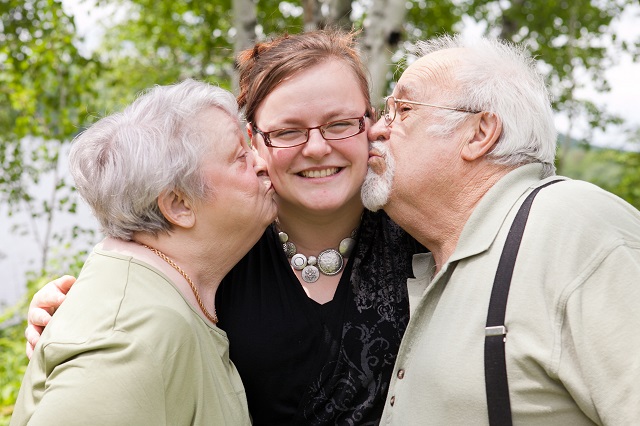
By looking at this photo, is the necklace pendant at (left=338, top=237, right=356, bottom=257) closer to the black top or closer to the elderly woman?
the black top

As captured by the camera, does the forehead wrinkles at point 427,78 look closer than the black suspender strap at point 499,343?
No

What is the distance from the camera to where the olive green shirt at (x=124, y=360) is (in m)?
1.83

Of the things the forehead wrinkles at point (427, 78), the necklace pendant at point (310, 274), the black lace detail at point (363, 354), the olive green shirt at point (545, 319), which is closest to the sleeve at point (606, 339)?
the olive green shirt at point (545, 319)

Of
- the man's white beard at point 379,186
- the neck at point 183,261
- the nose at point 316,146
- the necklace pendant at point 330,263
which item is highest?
the nose at point 316,146

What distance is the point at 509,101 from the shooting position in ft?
8.09

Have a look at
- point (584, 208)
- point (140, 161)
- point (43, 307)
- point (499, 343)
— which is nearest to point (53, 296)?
point (43, 307)

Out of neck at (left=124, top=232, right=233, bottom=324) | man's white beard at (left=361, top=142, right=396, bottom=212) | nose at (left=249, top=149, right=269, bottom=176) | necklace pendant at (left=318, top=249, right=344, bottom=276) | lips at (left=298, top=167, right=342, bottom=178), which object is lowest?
necklace pendant at (left=318, top=249, right=344, bottom=276)

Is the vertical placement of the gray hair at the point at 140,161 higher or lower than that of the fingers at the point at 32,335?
higher

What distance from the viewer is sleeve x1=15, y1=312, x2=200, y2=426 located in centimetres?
181

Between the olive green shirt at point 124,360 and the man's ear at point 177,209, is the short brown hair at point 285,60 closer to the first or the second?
the man's ear at point 177,209

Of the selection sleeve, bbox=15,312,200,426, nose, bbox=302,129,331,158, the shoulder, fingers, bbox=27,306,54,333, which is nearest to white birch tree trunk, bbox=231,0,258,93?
nose, bbox=302,129,331,158

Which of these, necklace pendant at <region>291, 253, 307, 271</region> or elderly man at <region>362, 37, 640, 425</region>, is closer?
elderly man at <region>362, 37, 640, 425</region>

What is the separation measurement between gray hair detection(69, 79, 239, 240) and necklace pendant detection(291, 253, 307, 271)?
1.86ft

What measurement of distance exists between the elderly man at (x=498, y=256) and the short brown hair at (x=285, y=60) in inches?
9.3
